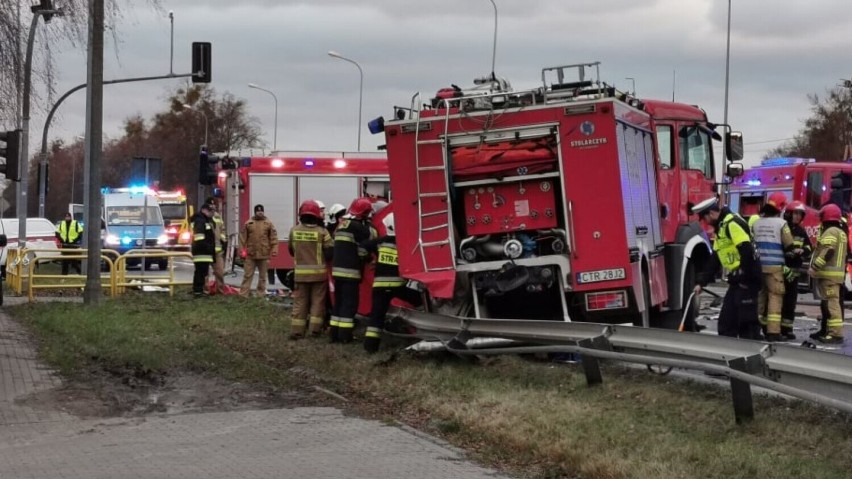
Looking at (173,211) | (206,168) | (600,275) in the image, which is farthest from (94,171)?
(173,211)

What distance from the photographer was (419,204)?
1088cm

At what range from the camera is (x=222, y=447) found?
759 cm

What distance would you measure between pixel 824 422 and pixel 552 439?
192 centimetres

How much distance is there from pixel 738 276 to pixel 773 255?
6.11 ft

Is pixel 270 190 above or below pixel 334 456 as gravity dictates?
above

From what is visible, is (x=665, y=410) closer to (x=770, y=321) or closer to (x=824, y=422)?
(x=824, y=422)

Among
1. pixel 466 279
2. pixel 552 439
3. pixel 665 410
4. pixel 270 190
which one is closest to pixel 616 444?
pixel 552 439

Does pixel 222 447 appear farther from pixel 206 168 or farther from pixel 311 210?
pixel 206 168

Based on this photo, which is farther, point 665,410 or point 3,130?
point 3,130

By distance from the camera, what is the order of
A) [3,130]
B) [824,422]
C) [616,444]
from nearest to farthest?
1. [616,444]
2. [824,422]
3. [3,130]

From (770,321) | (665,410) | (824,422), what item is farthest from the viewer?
(770,321)

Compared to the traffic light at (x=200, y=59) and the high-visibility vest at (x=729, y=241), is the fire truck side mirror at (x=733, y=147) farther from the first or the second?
the traffic light at (x=200, y=59)

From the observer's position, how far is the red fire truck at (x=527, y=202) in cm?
1039

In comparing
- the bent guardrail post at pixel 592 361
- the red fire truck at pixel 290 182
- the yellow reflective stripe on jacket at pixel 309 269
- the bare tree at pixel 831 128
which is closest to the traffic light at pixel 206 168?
the red fire truck at pixel 290 182
